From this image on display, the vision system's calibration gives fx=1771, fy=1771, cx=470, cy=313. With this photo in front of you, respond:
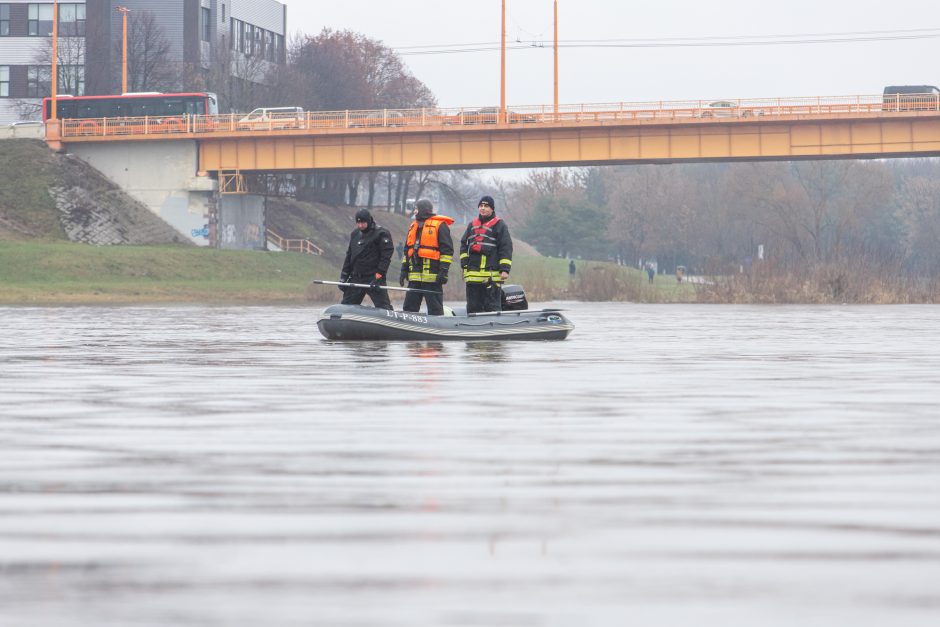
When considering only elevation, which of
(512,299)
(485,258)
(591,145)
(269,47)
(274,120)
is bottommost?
(512,299)

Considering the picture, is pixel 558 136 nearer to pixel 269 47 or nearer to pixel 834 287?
pixel 834 287

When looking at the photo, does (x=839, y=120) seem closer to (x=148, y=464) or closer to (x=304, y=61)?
(x=304, y=61)

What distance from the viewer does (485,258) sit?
2531cm

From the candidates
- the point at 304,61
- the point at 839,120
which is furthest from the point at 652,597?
the point at 304,61

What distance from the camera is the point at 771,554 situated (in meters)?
6.30

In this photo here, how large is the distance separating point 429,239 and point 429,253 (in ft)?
0.66

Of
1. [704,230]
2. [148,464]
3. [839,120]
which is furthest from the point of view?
[704,230]

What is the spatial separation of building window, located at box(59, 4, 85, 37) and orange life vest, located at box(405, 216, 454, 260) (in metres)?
90.5

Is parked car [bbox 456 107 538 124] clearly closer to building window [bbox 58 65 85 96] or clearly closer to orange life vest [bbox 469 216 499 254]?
building window [bbox 58 65 85 96]

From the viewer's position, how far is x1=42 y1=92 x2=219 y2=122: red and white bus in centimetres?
8625

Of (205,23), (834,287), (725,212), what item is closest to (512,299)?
(834,287)

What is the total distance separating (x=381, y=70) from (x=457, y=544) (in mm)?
117255

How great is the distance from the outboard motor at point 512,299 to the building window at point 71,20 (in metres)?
90.3

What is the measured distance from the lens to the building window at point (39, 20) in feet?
373
